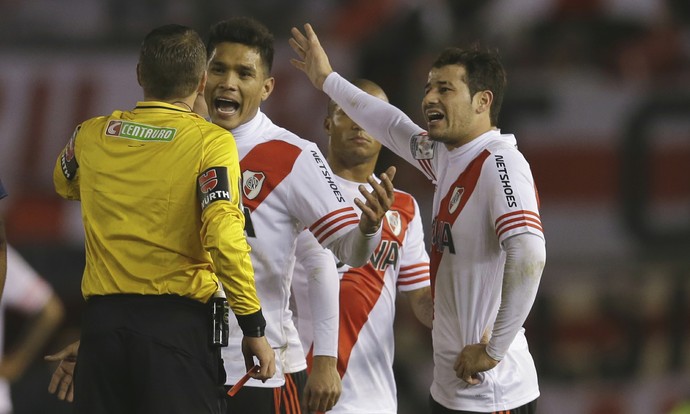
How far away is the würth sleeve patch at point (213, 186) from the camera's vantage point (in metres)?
3.57

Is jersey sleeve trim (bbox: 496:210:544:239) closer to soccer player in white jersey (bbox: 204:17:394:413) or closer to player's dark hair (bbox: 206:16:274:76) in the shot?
soccer player in white jersey (bbox: 204:17:394:413)

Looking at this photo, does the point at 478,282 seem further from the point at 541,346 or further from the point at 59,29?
the point at 59,29

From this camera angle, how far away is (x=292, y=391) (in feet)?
14.7

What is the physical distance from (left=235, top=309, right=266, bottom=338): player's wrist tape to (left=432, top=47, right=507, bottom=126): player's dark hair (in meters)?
1.32

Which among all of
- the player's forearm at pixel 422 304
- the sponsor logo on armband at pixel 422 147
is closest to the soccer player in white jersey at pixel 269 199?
the sponsor logo on armband at pixel 422 147

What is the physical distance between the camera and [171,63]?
3723mm

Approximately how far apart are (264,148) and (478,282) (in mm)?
946

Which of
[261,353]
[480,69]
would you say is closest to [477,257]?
[480,69]

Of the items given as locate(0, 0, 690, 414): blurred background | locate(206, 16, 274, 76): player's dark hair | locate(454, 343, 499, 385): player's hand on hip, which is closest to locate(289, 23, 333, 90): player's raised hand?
locate(206, 16, 274, 76): player's dark hair

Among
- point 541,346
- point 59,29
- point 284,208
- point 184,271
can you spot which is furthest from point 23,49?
point 184,271

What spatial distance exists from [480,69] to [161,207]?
4.77 feet

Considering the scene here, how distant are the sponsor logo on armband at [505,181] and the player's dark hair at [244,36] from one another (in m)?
1.02

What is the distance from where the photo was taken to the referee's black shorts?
3.60m

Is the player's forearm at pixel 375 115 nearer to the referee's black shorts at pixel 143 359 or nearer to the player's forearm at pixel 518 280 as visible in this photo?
the player's forearm at pixel 518 280
